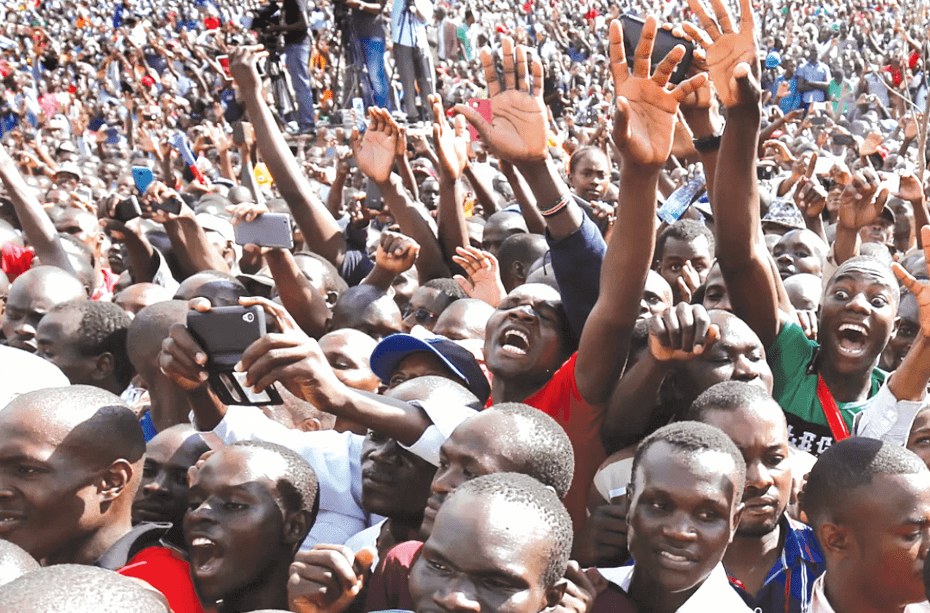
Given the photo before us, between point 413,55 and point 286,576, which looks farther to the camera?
point 413,55

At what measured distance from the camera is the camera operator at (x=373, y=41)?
9.40 meters

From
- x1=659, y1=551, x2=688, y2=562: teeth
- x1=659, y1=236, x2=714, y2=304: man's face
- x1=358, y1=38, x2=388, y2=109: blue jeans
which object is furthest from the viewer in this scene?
x1=358, y1=38, x2=388, y2=109: blue jeans

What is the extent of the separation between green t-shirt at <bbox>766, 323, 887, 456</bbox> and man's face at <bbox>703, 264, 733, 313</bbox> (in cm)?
36

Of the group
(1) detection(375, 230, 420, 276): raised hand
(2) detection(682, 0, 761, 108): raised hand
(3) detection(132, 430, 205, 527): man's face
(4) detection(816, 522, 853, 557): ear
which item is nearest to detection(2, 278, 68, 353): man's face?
(1) detection(375, 230, 420, 276): raised hand

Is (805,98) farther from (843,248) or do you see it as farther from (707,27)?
(707,27)

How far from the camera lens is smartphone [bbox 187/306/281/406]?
2406 millimetres

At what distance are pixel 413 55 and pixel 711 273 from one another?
21.3 ft

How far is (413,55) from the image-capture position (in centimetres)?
954

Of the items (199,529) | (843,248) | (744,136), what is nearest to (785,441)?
(744,136)

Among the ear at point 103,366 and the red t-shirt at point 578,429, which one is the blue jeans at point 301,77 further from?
the red t-shirt at point 578,429

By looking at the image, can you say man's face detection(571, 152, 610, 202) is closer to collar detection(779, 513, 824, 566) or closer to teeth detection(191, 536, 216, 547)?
collar detection(779, 513, 824, 566)

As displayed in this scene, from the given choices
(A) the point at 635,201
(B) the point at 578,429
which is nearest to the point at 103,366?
(B) the point at 578,429

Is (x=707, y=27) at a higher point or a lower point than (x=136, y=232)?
higher

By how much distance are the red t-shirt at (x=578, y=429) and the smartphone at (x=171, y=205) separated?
85.8 inches
